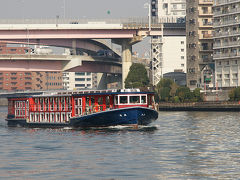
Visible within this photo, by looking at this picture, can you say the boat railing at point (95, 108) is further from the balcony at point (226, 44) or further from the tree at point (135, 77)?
the balcony at point (226, 44)

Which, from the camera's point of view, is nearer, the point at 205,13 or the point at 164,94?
the point at 164,94

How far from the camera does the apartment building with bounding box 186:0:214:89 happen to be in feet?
550

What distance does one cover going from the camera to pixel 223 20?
511 feet

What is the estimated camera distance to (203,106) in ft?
432

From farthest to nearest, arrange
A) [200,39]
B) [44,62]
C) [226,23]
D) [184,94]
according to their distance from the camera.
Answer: [200,39], [226,23], [44,62], [184,94]

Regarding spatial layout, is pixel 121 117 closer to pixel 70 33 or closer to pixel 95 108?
pixel 95 108

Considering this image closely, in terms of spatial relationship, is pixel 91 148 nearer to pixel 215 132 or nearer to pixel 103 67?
pixel 215 132

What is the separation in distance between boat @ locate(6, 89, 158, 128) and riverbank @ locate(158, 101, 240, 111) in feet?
154

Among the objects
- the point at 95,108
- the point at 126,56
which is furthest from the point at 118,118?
the point at 126,56

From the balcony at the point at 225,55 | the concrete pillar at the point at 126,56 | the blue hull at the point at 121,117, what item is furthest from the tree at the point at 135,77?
the blue hull at the point at 121,117

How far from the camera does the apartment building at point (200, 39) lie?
550 ft

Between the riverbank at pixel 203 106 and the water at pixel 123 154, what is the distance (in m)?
52.9

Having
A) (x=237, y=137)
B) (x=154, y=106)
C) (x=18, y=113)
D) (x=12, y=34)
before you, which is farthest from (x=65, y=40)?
(x=237, y=137)

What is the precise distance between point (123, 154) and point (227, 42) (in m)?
111
